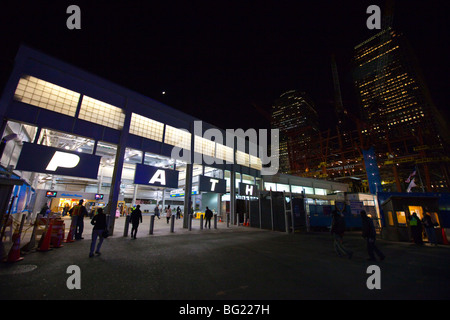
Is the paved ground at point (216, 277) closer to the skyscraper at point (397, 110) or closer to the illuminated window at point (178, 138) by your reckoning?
the illuminated window at point (178, 138)

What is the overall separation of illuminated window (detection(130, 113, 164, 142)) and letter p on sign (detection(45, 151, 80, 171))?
4.06 metres

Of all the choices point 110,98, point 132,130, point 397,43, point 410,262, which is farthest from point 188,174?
point 397,43

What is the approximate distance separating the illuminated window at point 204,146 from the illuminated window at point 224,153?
26.3 inches

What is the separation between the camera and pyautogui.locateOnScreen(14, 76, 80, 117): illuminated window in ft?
32.5

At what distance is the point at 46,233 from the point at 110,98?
9147 millimetres

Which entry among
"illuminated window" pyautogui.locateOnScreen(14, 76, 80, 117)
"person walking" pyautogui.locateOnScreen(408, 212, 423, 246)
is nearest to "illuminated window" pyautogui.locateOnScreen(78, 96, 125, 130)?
"illuminated window" pyautogui.locateOnScreen(14, 76, 80, 117)

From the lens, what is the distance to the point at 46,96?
10.6 metres

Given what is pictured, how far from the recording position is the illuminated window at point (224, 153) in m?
19.5

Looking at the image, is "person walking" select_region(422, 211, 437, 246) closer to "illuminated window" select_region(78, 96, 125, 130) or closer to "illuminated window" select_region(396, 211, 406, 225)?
"illuminated window" select_region(396, 211, 406, 225)

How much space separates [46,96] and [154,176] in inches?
306

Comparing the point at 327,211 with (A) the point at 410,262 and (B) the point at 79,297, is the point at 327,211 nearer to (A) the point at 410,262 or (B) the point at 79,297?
(A) the point at 410,262

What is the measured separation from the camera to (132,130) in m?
13.7

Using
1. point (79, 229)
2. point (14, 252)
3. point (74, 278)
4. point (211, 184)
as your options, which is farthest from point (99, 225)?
point (211, 184)

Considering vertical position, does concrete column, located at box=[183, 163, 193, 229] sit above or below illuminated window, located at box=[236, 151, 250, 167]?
below
